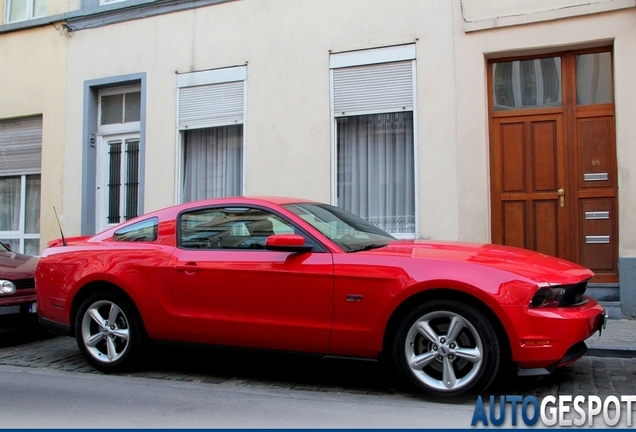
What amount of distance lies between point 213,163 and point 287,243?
6.17 metres

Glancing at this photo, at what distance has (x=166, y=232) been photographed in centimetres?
595

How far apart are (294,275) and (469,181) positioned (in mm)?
4398

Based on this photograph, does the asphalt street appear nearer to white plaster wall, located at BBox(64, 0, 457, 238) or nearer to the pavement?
the pavement

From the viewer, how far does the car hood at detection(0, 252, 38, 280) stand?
7.24 m

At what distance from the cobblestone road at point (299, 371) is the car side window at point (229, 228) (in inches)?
36.7

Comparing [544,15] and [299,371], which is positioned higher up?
[544,15]

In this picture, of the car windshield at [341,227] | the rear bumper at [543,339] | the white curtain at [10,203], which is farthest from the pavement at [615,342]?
the white curtain at [10,203]

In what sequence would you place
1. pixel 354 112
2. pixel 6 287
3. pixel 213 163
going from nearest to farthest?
pixel 6 287, pixel 354 112, pixel 213 163

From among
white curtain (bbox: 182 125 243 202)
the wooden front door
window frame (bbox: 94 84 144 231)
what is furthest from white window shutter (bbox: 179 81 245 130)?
the wooden front door

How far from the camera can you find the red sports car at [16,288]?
708 centimetres

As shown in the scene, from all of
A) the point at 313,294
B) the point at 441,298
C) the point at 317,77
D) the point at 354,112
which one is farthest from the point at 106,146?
the point at 441,298

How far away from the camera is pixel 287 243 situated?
5.11 metres

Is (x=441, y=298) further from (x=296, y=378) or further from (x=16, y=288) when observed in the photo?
(x=16, y=288)

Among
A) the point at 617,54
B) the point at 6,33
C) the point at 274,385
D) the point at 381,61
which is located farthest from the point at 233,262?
the point at 6,33
